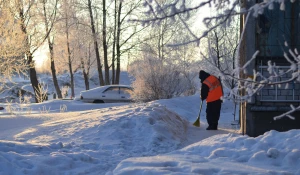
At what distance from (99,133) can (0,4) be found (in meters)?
9.76

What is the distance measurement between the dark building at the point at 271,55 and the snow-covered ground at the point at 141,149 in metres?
1.56

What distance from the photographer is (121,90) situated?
23.6 meters

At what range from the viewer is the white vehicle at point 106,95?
23016mm

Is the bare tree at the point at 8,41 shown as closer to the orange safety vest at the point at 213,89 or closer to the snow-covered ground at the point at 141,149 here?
the snow-covered ground at the point at 141,149

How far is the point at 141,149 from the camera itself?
28.3 ft

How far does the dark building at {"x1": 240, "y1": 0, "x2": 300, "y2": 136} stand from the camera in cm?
990

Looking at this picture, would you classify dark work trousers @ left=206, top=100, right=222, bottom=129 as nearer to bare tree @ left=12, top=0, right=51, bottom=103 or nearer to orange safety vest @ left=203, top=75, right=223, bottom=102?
orange safety vest @ left=203, top=75, right=223, bottom=102

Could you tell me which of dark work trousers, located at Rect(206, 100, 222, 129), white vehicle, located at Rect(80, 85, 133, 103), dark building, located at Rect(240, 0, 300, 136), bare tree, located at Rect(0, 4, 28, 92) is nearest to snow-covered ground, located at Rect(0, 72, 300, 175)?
dark work trousers, located at Rect(206, 100, 222, 129)

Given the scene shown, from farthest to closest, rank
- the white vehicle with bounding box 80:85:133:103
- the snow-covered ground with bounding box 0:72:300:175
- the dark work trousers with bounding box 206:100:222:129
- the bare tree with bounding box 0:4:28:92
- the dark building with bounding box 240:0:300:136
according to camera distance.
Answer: the white vehicle with bounding box 80:85:133:103 < the bare tree with bounding box 0:4:28:92 < the dark work trousers with bounding box 206:100:222:129 < the dark building with bounding box 240:0:300:136 < the snow-covered ground with bounding box 0:72:300:175

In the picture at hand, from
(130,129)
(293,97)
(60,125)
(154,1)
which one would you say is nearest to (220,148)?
(154,1)

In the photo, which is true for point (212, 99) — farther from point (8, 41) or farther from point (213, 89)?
point (8, 41)

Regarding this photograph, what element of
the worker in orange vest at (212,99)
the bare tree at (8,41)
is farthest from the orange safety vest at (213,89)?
the bare tree at (8,41)

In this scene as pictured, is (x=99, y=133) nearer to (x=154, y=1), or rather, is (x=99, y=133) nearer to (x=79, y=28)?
(x=154, y=1)

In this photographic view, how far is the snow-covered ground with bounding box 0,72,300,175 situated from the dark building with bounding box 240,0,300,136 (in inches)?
61.3
